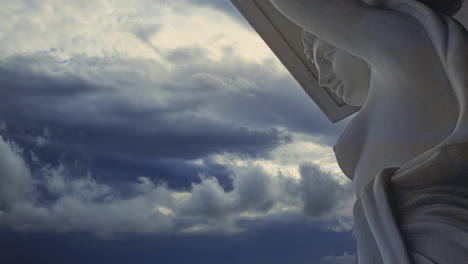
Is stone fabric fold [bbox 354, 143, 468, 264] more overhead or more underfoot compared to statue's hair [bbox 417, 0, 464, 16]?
more underfoot

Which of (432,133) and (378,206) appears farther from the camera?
(432,133)

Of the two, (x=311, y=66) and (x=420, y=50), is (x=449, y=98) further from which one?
(x=311, y=66)

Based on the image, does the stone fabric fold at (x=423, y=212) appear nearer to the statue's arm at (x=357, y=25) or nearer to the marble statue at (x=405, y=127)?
the marble statue at (x=405, y=127)

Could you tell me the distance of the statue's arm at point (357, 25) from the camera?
2.67m

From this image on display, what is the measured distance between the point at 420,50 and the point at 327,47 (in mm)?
1218

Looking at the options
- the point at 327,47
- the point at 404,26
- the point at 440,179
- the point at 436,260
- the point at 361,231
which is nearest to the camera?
the point at 436,260

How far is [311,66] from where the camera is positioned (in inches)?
209

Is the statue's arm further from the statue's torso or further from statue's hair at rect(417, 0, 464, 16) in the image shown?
statue's hair at rect(417, 0, 464, 16)

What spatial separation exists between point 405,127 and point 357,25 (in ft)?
2.39

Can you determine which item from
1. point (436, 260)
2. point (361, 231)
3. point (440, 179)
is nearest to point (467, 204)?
point (440, 179)

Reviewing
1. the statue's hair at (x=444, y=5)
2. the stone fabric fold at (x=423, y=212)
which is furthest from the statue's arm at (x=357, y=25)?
the stone fabric fold at (x=423, y=212)

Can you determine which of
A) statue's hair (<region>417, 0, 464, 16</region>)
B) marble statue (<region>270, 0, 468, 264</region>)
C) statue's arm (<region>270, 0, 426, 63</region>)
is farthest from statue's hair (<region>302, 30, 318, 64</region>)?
statue's hair (<region>417, 0, 464, 16</region>)

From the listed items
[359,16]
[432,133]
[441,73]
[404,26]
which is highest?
[359,16]

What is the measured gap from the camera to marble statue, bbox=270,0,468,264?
202 centimetres
